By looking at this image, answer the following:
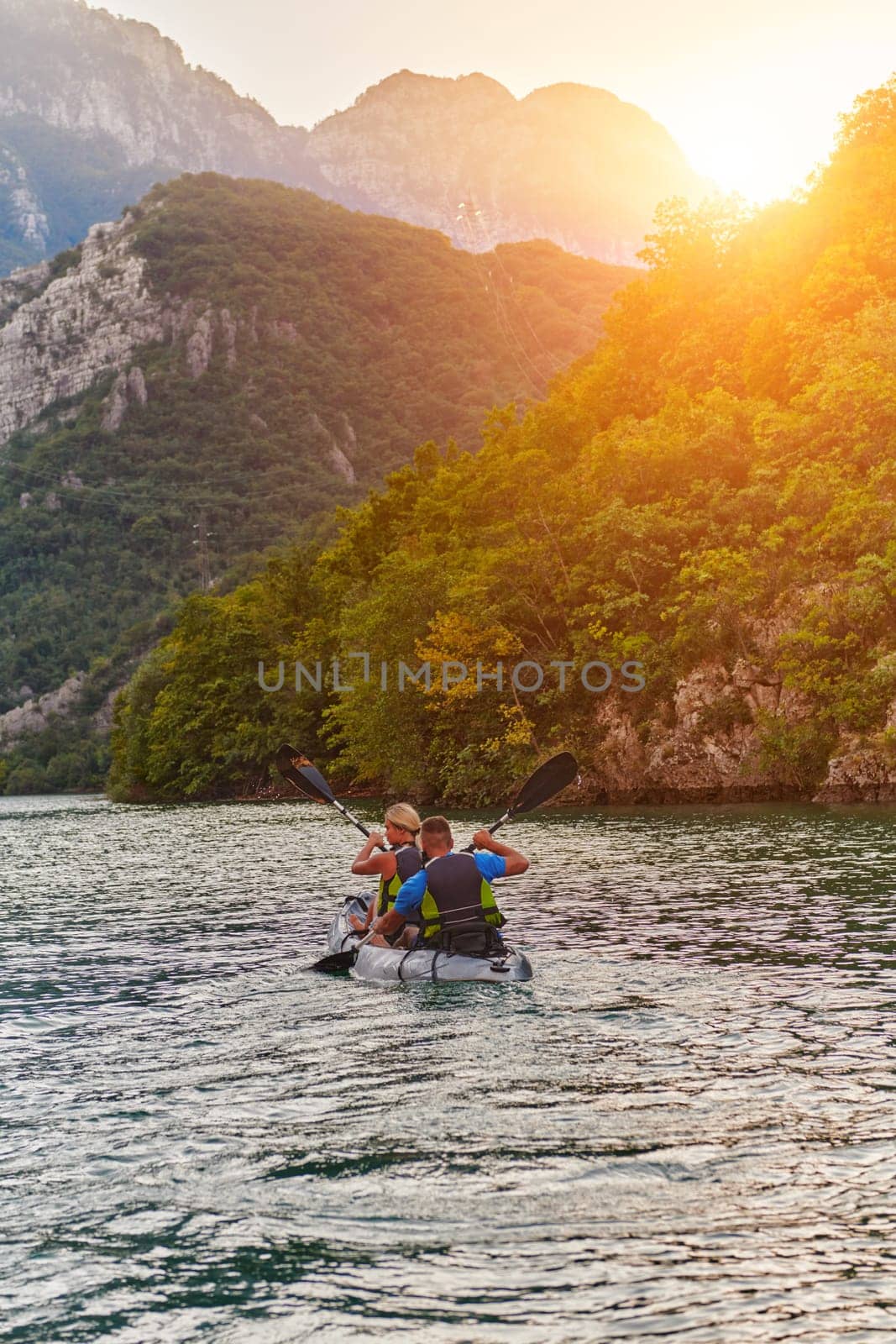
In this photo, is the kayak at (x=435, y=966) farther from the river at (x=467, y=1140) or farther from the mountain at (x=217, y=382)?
the mountain at (x=217, y=382)

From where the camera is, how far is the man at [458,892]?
45.8ft

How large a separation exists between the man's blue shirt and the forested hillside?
27659 mm

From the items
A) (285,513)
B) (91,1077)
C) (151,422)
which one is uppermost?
(151,422)

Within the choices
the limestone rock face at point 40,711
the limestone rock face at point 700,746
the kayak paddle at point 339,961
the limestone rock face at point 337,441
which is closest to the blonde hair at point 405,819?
the kayak paddle at point 339,961

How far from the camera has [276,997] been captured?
13969mm

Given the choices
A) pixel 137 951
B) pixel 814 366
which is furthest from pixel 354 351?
pixel 137 951

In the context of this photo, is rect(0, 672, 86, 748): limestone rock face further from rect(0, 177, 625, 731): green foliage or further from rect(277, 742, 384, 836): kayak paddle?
rect(277, 742, 384, 836): kayak paddle

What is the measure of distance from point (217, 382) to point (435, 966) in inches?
6359

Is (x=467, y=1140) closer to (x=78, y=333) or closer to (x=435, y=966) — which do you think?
(x=435, y=966)

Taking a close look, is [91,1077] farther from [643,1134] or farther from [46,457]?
[46,457]

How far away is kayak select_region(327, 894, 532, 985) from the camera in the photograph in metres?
13.7

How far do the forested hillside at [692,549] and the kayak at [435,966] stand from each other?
27.8 metres

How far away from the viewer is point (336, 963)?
15.7 m

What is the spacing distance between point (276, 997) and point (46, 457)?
155m
